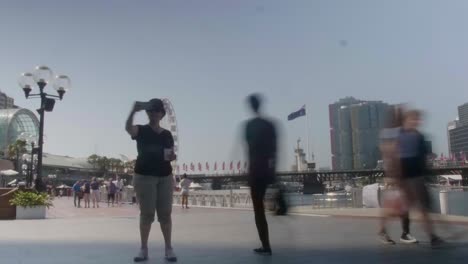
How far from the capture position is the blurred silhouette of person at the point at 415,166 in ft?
18.1

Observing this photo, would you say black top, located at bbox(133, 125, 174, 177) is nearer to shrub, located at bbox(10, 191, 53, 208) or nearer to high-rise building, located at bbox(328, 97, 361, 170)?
shrub, located at bbox(10, 191, 53, 208)

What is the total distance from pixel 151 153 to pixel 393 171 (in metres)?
2.91

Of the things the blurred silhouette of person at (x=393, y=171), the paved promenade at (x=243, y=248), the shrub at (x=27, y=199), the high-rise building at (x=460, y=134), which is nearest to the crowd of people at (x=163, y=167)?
the paved promenade at (x=243, y=248)

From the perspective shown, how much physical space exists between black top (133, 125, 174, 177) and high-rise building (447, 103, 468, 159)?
101 m

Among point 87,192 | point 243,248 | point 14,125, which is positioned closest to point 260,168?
point 243,248

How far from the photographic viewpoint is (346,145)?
6016 centimetres

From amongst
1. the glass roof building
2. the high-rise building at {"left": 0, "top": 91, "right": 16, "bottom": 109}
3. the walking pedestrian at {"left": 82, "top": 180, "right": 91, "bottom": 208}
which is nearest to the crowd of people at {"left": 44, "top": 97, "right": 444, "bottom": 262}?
the walking pedestrian at {"left": 82, "top": 180, "right": 91, "bottom": 208}

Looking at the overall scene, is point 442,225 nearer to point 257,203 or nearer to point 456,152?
point 257,203

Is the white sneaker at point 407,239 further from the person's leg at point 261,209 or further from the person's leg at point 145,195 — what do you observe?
the person's leg at point 145,195

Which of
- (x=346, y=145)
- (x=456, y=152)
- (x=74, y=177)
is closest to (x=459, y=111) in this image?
(x=456, y=152)

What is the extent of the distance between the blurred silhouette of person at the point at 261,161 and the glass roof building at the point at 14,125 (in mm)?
121113

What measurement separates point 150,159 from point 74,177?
13508 centimetres

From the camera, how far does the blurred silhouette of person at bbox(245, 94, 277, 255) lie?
5086 millimetres

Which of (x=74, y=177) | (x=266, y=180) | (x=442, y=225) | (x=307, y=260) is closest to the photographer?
(x=307, y=260)
